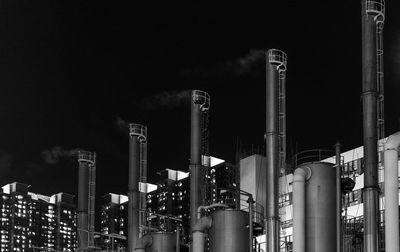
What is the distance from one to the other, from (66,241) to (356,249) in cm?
13782

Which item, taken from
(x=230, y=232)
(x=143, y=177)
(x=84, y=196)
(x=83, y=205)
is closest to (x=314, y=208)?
(x=230, y=232)

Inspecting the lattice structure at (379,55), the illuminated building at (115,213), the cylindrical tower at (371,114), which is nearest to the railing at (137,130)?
the lattice structure at (379,55)

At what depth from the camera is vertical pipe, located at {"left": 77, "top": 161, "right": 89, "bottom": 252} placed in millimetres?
75938

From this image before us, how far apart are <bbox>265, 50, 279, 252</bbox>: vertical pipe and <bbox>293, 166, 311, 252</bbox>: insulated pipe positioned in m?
11.6

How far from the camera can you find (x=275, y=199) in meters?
53.1

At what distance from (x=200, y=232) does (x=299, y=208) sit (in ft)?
34.4

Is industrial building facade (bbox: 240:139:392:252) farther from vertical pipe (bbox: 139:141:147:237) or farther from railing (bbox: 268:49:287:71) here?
railing (bbox: 268:49:287:71)

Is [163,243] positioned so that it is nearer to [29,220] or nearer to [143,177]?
[143,177]

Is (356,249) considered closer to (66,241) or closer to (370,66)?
(370,66)

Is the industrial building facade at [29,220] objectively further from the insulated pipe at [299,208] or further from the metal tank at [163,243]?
the insulated pipe at [299,208]

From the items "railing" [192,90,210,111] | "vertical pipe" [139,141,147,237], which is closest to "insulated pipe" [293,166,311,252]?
"railing" [192,90,210,111]

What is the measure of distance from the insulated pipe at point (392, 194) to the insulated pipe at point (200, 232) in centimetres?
1220

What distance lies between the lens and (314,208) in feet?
132

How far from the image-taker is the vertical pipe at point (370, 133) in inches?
1666
